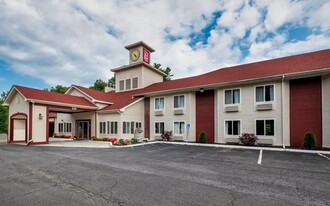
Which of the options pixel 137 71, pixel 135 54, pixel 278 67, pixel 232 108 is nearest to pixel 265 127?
pixel 232 108

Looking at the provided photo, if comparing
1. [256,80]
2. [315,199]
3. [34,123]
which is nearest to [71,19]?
[34,123]

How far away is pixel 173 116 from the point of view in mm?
19594

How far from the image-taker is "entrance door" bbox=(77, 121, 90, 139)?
72.8ft

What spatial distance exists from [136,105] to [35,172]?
46.7 feet

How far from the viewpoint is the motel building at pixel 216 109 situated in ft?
45.2

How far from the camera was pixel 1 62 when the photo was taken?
102 feet

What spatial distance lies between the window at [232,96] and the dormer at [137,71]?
1290 cm

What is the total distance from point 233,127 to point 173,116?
6078 millimetres

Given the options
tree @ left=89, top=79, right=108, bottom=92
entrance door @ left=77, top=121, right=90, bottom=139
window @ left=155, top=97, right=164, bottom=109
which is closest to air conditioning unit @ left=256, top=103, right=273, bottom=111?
A: window @ left=155, top=97, right=164, bottom=109

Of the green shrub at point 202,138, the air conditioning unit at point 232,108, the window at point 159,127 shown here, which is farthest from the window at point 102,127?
the air conditioning unit at point 232,108

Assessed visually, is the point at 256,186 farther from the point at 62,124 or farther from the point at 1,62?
the point at 1,62

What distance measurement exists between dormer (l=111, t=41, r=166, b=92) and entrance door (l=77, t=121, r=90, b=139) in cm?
788

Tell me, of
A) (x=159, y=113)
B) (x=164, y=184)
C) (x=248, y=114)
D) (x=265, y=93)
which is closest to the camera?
(x=164, y=184)

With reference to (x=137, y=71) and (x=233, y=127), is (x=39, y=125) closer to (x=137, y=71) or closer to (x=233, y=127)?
(x=137, y=71)
